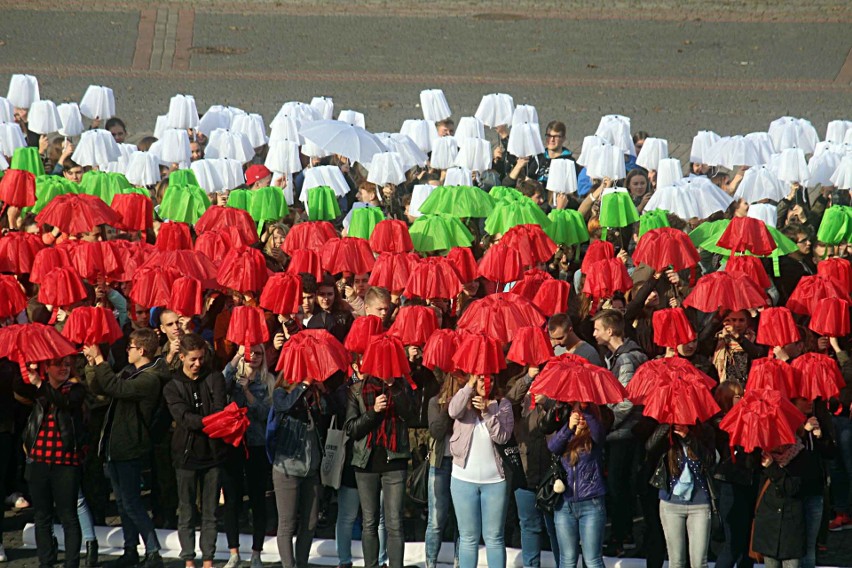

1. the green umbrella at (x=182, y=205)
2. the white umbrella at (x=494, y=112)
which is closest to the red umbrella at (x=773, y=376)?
the green umbrella at (x=182, y=205)

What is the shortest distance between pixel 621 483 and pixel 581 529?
35.3 inches

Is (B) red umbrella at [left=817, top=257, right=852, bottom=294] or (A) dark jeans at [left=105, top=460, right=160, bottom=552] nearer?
(A) dark jeans at [left=105, top=460, right=160, bottom=552]

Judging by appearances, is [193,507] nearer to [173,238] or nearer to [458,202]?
[173,238]

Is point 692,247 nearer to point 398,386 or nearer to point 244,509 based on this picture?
point 398,386

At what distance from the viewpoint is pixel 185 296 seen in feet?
35.4

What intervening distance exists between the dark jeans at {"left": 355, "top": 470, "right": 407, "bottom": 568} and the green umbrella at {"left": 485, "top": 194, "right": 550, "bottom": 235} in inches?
115

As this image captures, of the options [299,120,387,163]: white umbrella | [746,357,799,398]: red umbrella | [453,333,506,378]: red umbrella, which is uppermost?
[299,120,387,163]: white umbrella

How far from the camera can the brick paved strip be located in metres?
24.2

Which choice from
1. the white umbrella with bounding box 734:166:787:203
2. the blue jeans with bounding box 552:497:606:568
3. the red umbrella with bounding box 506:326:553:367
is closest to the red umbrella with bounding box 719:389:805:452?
the blue jeans with bounding box 552:497:606:568

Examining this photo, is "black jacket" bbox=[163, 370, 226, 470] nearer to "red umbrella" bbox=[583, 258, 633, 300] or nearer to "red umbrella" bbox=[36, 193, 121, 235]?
"red umbrella" bbox=[36, 193, 121, 235]

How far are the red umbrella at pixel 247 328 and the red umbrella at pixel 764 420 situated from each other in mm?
3030

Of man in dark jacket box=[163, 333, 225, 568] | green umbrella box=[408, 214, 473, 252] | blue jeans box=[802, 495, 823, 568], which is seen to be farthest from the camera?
green umbrella box=[408, 214, 473, 252]

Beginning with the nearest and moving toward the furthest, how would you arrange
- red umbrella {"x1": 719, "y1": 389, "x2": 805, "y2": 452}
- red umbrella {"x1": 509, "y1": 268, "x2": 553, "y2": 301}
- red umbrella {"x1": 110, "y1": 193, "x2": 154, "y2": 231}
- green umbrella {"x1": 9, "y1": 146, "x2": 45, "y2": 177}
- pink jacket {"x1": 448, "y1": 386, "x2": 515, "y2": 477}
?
1. red umbrella {"x1": 719, "y1": 389, "x2": 805, "y2": 452}
2. pink jacket {"x1": 448, "y1": 386, "x2": 515, "y2": 477}
3. red umbrella {"x1": 509, "y1": 268, "x2": 553, "y2": 301}
4. red umbrella {"x1": 110, "y1": 193, "x2": 154, "y2": 231}
5. green umbrella {"x1": 9, "y1": 146, "x2": 45, "y2": 177}

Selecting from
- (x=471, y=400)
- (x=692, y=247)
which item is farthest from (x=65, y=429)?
(x=692, y=247)
